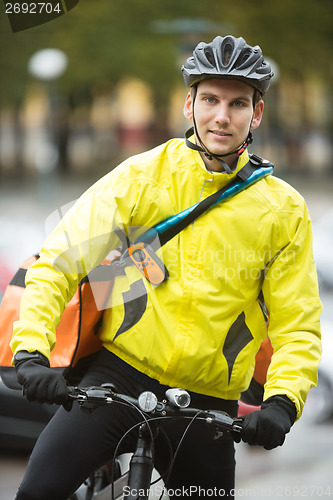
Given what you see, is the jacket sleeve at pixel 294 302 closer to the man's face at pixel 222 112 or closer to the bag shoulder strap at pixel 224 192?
the bag shoulder strap at pixel 224 192

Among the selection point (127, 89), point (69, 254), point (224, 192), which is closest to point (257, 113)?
point (224, 192)

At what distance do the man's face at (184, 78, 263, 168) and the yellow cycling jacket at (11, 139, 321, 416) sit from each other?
9cm

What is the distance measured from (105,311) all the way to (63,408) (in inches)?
15.1

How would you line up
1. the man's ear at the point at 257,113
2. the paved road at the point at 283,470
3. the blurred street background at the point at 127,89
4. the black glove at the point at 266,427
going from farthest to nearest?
the blurred street background at the point at 127,89 < the paved road at the point at 283,470 < the man's ear at the point at 257,113 < the black glove at the point at 266,427

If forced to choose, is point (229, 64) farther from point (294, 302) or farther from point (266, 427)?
point (266, 427)

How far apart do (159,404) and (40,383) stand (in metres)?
0.40

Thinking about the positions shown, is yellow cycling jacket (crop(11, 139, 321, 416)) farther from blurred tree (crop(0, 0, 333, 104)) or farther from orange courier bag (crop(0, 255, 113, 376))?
blurred tree (crop(0, 0, 333, 104))

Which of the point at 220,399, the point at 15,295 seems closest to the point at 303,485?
the point at 220,399

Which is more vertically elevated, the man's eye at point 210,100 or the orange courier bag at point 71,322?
the man's eye at point 210,100

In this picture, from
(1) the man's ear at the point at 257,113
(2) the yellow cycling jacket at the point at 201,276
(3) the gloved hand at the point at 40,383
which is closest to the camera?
(3) the gloved hand at the point at 40,383

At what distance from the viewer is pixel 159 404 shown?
8.59ft

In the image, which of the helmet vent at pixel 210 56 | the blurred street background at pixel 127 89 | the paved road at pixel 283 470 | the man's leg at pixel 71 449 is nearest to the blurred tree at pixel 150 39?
the blurred street background at pixel 127 89

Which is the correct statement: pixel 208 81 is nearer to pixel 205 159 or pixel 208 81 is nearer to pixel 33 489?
pixel 205 159

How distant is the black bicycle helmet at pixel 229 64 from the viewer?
2859 millimetres
